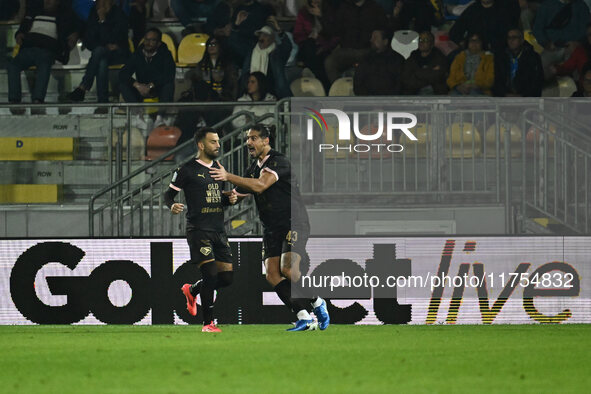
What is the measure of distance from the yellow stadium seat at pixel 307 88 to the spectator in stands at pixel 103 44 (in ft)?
8.54

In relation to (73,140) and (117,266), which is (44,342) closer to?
(117,266)

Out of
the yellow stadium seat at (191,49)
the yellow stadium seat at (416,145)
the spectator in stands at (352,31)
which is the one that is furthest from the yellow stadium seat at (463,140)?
the yellow stadium seat at (191,49)

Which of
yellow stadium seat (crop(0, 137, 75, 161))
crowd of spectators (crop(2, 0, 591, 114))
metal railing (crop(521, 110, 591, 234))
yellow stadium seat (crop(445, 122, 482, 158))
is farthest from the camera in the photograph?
crowd of spectators (crop(2, 0, 591, 114))

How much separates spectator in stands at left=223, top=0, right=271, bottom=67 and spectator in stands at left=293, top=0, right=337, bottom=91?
1.80 feet

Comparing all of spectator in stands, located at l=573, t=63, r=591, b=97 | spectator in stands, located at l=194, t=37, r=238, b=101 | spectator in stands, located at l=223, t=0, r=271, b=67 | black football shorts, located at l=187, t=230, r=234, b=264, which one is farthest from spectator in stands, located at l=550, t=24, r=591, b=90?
black football shorts, located at l=187, t=230, r=234, b=264

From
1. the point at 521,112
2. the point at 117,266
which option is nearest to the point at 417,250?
the point at 521,112

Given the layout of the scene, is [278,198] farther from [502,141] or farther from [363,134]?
[502,141]

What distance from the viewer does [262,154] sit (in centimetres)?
1038

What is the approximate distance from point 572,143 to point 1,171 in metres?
6.59

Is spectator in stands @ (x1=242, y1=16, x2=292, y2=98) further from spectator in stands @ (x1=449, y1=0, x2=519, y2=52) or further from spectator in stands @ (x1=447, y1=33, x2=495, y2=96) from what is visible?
spectator in stands @ (x1=449, y1=0, x2=519, y2=52)

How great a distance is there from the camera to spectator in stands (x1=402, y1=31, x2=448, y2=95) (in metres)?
15.2

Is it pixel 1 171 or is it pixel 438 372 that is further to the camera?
pixel 1 171

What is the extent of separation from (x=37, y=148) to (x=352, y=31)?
17.1 ft

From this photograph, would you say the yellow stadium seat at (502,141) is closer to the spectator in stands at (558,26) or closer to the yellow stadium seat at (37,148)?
the spectator in stands at (558,26)
